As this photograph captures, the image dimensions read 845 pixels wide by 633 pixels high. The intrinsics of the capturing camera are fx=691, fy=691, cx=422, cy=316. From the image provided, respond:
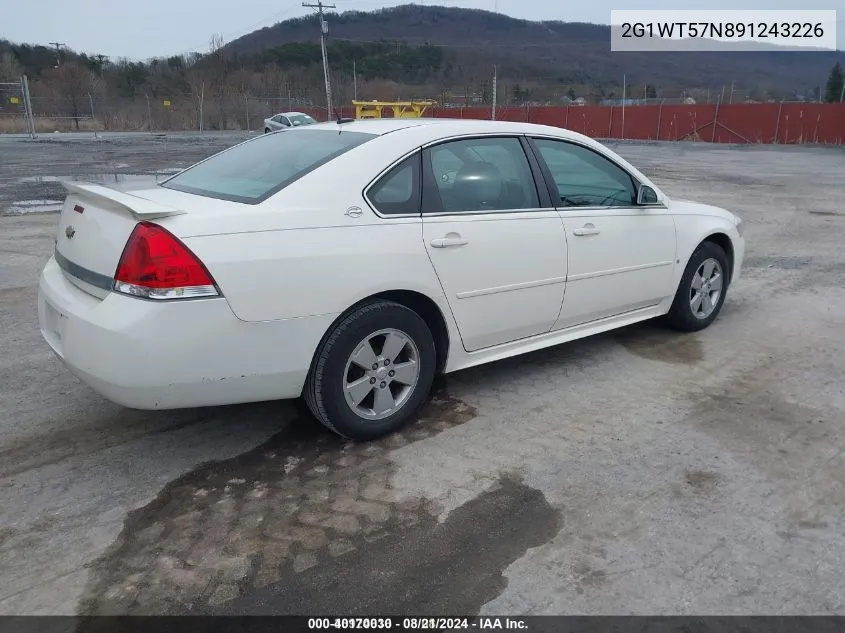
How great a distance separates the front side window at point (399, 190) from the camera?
3.42 m

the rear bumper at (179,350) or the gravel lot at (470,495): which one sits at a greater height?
the rear bumper at (179,350)

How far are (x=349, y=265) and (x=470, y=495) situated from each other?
118 centimetres

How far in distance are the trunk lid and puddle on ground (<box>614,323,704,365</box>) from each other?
3372mm

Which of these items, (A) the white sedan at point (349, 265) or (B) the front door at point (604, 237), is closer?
(A) the white sedan at point (349, 265)

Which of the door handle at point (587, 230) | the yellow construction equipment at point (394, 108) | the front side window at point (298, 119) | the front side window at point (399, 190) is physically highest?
the yellow construction equipment at point (394, 108)

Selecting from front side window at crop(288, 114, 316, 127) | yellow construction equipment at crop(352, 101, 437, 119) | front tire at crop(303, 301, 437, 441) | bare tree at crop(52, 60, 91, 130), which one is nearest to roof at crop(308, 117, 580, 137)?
front tire at crop(303, 301, 437, 441)

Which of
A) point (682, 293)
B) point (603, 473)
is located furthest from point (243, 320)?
point (682, 293)

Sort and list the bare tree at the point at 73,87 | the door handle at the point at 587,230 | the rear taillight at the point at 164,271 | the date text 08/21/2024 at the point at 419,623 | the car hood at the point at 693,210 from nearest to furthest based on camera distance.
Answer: the date text 08/21/2024 at the point at 419,623, the rear taillight at the point at 164,271, the door handle at the point at 587,230, the car hood at the point at 693,210, the bare tree at the point at 73,87

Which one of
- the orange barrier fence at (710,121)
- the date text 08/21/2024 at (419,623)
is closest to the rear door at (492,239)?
the date text 08/21/2024 at (419,623)

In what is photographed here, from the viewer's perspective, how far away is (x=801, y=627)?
2316 millimetres

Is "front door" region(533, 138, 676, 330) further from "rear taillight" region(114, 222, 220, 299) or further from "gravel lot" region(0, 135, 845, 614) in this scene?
"rear taillight" region(114, 222, 220, 299)

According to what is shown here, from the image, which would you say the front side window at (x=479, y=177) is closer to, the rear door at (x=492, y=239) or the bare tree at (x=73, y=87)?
the rear door at (x=492, y=239)

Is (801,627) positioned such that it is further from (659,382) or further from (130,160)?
(130,160)

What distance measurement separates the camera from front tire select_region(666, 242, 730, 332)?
509 centimetres
